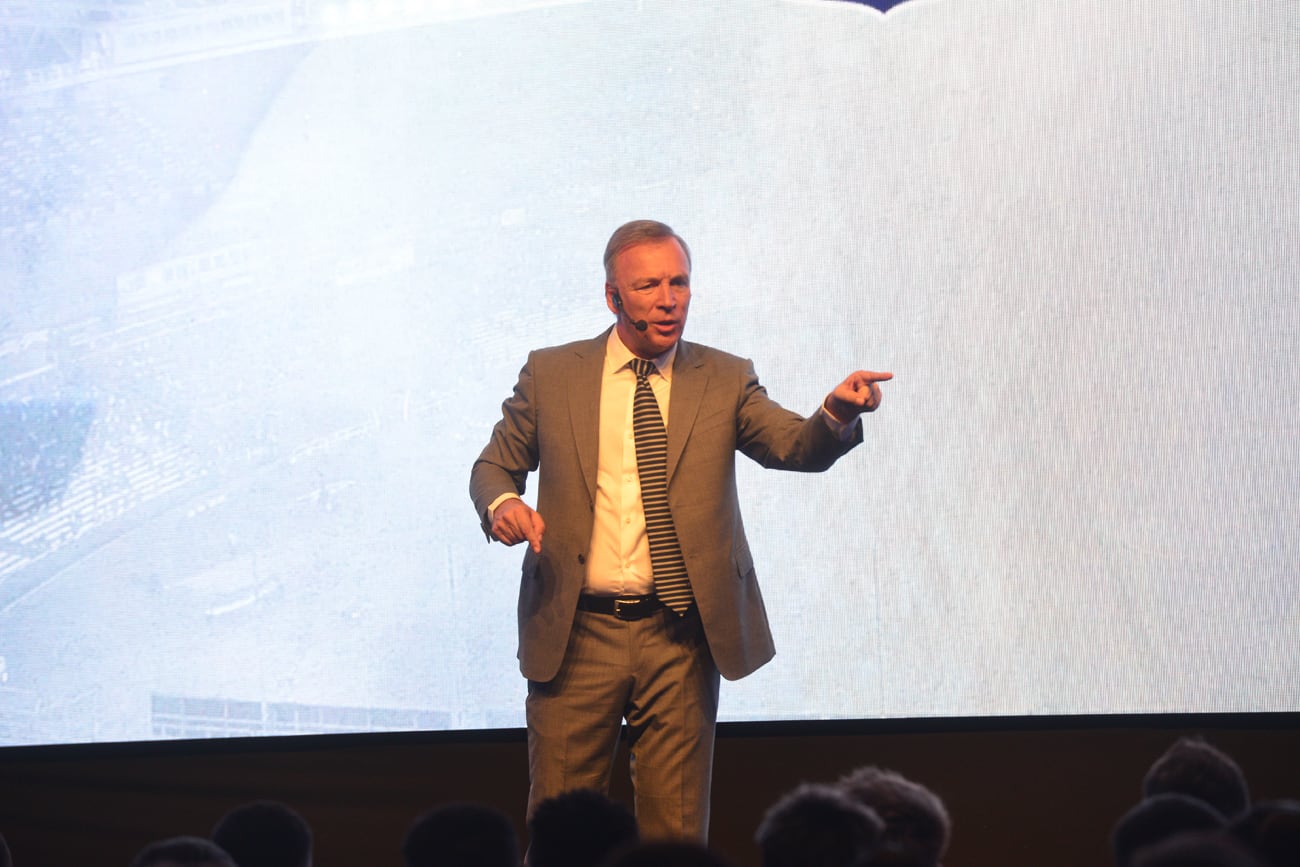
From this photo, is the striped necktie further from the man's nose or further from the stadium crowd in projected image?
the stadium crowd in projected image

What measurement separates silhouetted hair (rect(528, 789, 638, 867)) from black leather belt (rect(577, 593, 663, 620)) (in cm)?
61

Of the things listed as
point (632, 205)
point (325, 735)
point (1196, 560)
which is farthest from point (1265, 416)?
point (325, 735)

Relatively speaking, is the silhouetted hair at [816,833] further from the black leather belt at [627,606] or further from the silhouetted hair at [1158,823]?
the black leather belt at [627,606]

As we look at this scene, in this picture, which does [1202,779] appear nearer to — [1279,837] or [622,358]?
[1279,837]

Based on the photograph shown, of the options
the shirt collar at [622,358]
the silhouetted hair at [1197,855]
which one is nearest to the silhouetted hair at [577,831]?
the silhouetted hair at [1197,855]

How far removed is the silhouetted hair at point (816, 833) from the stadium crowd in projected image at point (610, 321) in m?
1.77

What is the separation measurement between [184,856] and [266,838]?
34 centimetres

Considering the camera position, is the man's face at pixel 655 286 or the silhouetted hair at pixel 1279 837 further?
the man's face at pixel 655 286

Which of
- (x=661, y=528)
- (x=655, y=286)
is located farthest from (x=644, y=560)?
(x=655, y=286)

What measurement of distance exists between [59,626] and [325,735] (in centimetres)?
76

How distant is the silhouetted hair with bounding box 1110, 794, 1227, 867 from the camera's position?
1.67 metres

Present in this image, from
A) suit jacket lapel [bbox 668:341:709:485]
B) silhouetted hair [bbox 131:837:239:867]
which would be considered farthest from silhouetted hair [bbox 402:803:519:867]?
suit jacket lapel [bbox 668:341:709:485]

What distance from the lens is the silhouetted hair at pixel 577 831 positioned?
1832 mm

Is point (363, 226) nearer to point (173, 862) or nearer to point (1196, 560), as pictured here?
point (173, 862)
